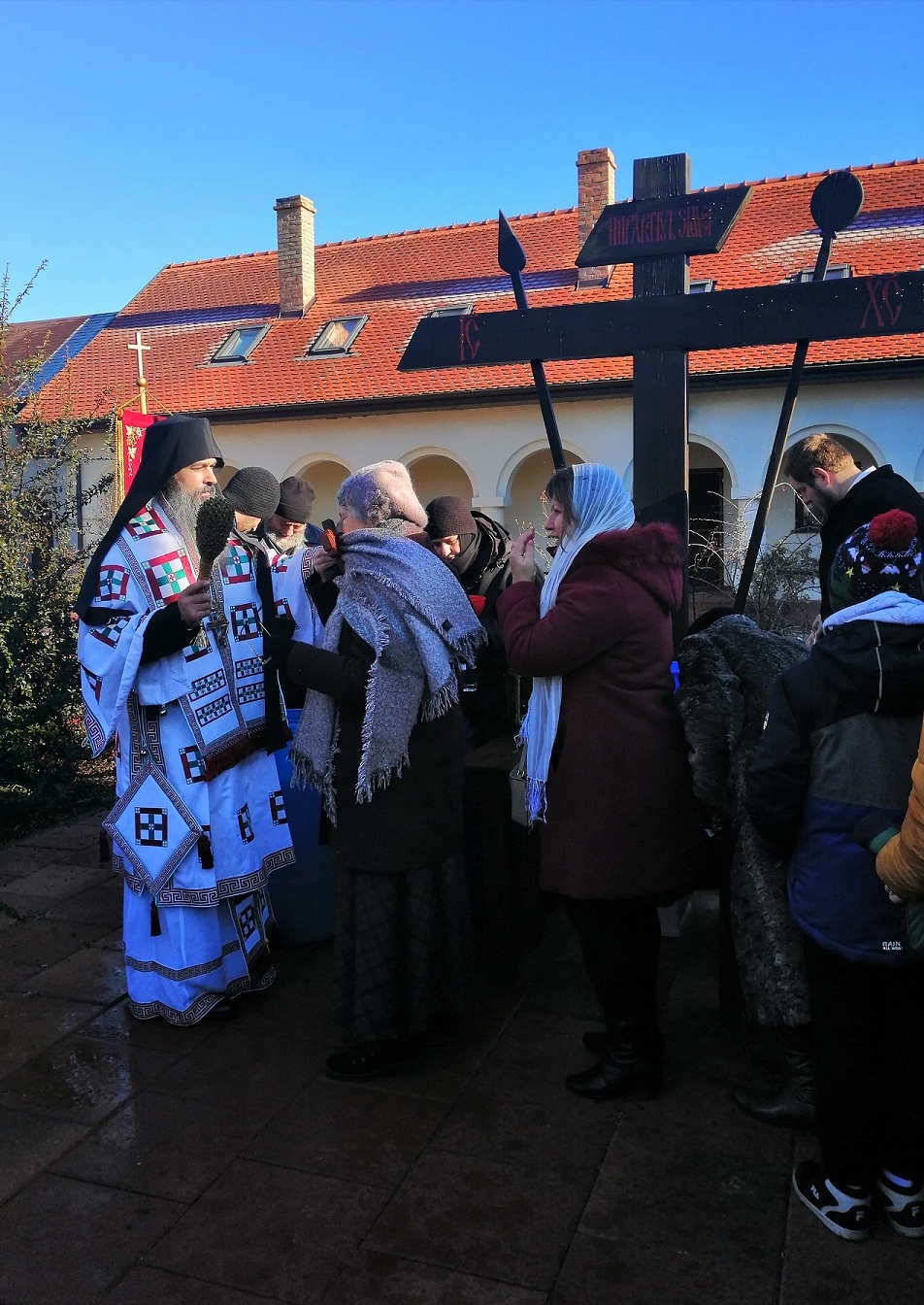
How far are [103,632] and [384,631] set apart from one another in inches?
38.9

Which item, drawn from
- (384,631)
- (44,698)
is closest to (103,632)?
(384,631)

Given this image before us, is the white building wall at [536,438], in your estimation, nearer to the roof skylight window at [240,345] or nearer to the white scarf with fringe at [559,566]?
the roof skylight window at [240,345]

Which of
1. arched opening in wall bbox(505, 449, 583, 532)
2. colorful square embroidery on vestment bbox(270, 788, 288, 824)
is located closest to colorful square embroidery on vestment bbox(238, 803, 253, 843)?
colorful square embroidery on vestment bbox(270, 788, 288, 824)

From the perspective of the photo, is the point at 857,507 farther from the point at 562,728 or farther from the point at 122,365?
the point at 122,365

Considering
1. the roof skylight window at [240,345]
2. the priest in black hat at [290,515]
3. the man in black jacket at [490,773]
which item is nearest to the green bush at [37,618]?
the priest in black hat at [290,515]

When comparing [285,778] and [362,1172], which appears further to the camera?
[285,778]

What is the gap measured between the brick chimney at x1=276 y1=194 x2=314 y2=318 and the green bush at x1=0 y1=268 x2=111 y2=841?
16.0 m

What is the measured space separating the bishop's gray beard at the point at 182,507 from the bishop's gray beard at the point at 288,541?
145 cm

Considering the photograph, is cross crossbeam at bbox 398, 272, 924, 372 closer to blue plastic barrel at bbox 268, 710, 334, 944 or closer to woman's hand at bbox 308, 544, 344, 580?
woman's hand at bbox 308, 544, 344, 580

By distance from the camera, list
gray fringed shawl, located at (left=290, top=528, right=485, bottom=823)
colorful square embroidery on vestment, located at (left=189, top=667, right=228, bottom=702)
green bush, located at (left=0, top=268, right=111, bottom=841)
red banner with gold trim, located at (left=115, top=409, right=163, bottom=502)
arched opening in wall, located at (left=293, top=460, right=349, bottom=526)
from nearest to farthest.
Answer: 1. gray fringed shawl, located at (left=290, top=528, right=485, bottom=823)
2. colorful square embroidery on vestment, located at (left=189, top=667, right=228, bottom=702)
3. green bush, located at (left=0, top=268, right=111, bottom=841)
4. red banner with gold trim, located at (left=115, top=409, right=163, bottom=502)
5. arched opening in wall, located at (left=293, top=460, right=349, bottom=526)

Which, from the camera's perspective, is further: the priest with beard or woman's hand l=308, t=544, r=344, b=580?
the priest with beard

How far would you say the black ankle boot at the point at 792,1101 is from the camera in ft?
9.30

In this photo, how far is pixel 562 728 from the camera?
9.57 ft

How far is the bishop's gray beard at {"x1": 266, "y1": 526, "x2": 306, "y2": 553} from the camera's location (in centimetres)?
512
